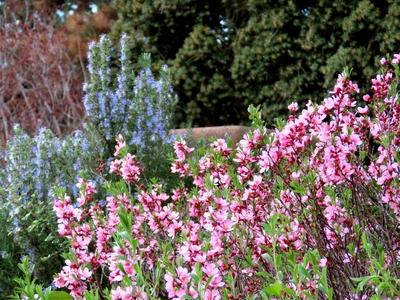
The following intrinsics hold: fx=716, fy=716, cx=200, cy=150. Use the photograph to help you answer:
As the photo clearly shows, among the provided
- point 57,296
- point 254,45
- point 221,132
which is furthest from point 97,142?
point 254,45

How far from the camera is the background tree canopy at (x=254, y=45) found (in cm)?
773

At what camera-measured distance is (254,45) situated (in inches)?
334

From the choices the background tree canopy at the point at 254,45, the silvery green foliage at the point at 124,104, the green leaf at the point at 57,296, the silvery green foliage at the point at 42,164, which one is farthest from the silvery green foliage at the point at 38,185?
the background tree canopy at the point at 254,45

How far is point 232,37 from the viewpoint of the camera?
9.12m

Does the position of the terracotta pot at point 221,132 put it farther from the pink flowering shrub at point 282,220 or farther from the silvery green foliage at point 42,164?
the pink flowering shrub at point 282,220

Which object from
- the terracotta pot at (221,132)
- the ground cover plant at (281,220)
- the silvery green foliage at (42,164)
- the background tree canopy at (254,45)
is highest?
the background tree canopy at (254,45)

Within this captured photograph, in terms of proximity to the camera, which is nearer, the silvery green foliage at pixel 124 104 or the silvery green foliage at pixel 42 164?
the silvery green foliage at pixel 42 164

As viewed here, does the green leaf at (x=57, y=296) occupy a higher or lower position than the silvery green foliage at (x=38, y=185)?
lower

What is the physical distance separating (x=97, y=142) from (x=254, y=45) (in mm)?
3885

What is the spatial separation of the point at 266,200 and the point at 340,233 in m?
0.41

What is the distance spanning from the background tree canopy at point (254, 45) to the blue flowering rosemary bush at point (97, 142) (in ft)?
10.3

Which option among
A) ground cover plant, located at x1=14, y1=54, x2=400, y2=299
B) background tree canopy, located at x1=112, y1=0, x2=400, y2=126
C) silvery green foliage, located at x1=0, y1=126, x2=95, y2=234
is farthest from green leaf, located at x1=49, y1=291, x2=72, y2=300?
background tree canopy, located at x1=112, y1=0, x2=400, y2=126

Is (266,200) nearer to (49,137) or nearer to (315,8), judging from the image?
(49,137)

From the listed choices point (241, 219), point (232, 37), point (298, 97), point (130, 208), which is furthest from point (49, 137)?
point (232, 37)
